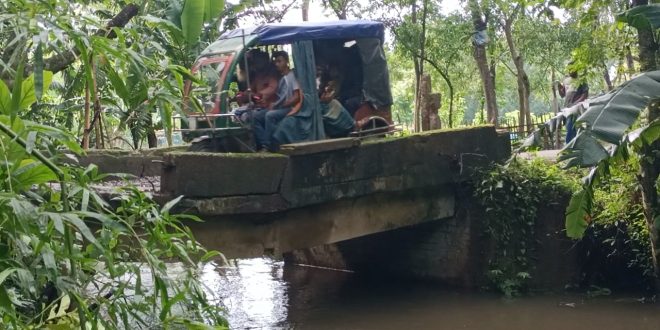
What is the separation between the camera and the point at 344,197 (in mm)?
10211

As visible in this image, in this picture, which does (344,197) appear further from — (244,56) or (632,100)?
(632,100)

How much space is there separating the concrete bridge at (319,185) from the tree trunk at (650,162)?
269 centimetres

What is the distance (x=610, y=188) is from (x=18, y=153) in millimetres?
9296

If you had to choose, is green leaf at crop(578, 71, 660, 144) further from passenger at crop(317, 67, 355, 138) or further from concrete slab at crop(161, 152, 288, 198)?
passenger at crop(317, 67, 355, 138)

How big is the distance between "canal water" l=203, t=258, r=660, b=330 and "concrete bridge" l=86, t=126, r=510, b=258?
1.85 feet

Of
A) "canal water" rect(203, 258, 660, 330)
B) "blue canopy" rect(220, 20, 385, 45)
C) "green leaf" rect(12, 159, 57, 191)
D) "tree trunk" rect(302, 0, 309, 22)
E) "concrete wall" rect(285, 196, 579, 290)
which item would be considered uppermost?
"tree trunk" rect(302, 0, 309, 22)

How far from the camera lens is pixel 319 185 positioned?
9.80 metres

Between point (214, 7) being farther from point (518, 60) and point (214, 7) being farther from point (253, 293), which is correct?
point (518, 60)

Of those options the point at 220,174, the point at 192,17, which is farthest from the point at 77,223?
the point at 220,174

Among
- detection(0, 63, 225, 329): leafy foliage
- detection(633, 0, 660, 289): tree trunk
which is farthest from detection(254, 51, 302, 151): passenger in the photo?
detection(0, 63, 225, 329): leafy foliage

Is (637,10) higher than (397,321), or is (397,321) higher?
(637,10)

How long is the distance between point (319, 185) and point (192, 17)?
6530mm

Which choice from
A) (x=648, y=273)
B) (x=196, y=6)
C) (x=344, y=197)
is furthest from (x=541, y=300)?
(x=196, y=6)

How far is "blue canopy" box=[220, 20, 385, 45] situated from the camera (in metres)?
9.93
